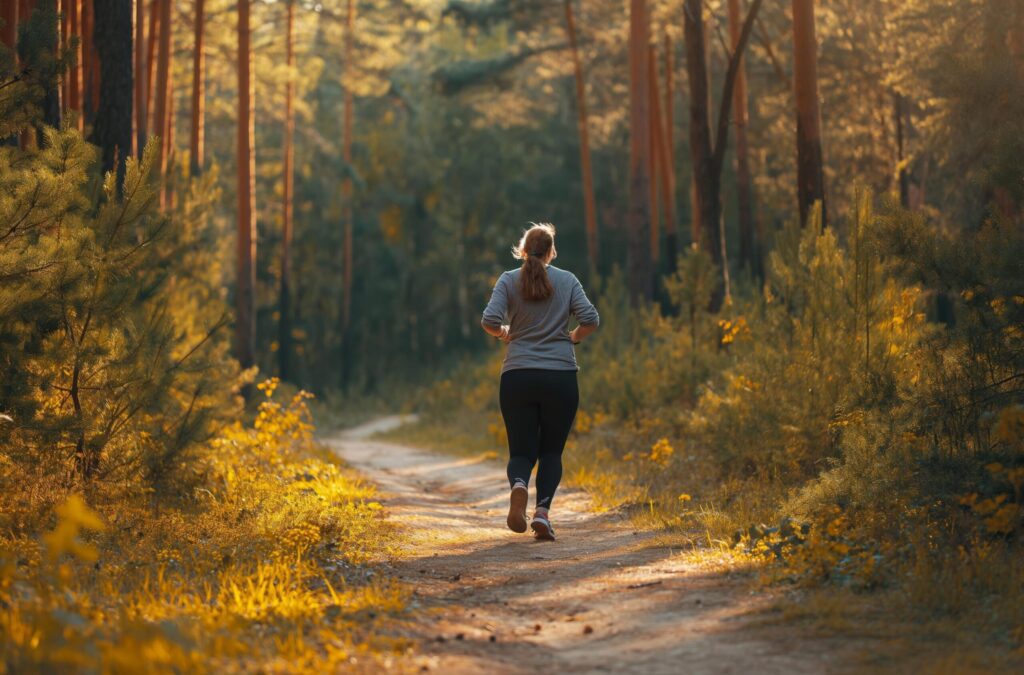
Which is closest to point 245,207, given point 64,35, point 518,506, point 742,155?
point 742,155

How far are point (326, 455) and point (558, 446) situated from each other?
Answer: 27.6 feet

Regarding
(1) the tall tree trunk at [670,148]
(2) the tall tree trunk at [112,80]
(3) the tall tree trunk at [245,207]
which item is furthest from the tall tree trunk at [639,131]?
(2) the tall tree trunk at [112,80]

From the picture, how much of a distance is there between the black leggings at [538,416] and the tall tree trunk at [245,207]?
16.4m

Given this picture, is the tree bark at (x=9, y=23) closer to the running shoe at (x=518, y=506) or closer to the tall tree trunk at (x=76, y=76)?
the tall tree trunk at (x=76, y=76)

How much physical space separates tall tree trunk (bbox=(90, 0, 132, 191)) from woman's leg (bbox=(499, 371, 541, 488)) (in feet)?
18.7

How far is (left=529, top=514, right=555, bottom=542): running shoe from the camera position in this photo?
842 centimetres

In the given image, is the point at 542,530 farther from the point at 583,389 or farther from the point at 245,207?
the point at 245,207

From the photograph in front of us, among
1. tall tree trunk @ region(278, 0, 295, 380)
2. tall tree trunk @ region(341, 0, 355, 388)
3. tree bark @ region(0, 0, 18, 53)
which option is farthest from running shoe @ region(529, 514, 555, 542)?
tall tree trunk @ region(341, 0, 355, 388)

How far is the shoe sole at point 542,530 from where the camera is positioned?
8.42m

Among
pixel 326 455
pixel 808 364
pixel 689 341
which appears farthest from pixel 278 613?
pixel 689 341

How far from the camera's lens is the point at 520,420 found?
8305 mm

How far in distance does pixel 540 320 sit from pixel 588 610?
284 centimetres

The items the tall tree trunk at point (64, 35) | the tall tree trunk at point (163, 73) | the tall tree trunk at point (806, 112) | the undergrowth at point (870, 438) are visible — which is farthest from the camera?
the tall tree trunk at point (163, 73)

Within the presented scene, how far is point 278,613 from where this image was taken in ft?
17.9
